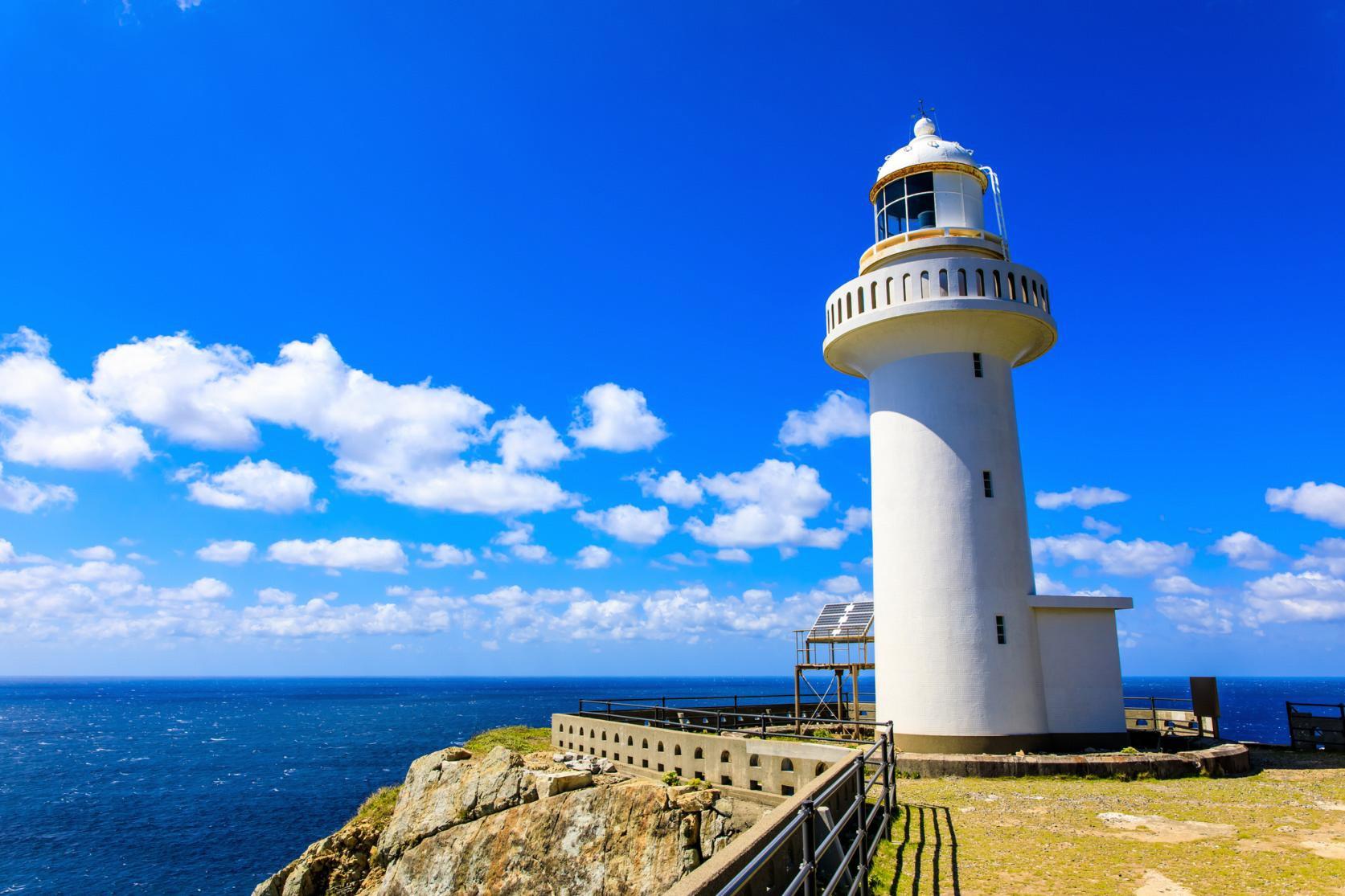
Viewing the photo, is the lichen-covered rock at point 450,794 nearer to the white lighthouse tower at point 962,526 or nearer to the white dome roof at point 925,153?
the white lighthouse tower at point 962,526

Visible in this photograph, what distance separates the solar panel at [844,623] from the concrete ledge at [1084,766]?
6.66m

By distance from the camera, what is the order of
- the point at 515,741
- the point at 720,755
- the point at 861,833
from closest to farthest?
1. the point at 861,833
2. the point at 720,755
3. the point at 515,741

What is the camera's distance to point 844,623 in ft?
72.3

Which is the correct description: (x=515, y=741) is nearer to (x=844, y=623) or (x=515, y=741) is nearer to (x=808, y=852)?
(x=844, y=623)

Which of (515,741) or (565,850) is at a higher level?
(515,741)

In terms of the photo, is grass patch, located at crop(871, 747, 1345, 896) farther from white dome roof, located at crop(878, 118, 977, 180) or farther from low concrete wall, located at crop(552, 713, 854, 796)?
white dome roof, located at crop(878, 118, 977, 180)

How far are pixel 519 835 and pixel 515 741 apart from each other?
980cm

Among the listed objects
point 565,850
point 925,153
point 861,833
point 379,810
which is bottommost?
point 379,810

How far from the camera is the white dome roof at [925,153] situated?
62.4 feet

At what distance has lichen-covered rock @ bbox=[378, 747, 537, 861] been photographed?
58.1 feet

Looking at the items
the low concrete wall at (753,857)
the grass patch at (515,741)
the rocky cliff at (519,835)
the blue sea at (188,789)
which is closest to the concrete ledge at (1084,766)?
the rocky cliff at (519,835)

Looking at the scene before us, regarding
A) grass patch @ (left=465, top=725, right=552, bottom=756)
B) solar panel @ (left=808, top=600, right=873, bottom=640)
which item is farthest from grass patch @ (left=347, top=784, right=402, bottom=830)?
solar panel @ (left=808, top=600, right=873, bottom=640)

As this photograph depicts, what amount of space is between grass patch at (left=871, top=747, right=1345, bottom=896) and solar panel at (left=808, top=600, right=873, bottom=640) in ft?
24.9

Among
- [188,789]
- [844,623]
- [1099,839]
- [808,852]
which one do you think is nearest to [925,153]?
[844,623]
